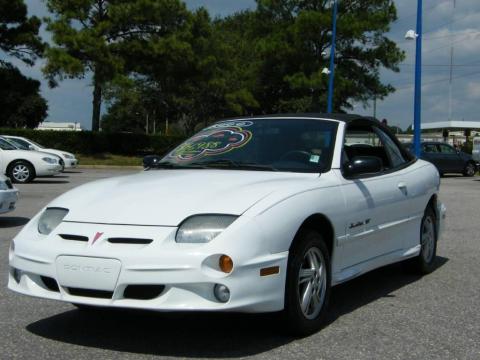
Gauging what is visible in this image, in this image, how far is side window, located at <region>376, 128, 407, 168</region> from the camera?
20.6ft

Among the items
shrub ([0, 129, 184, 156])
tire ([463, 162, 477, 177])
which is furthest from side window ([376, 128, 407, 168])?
shrub ([0, 129, 184, 156])

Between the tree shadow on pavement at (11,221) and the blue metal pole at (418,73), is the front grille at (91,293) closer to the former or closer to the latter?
the tree shadow on pavement at (11,221)

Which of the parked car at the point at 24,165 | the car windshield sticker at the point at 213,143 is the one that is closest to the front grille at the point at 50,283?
the car windshield sticker at the point at 213,143

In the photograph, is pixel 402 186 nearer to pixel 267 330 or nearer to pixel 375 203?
pixel 375 203

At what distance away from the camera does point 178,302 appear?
3834 mm

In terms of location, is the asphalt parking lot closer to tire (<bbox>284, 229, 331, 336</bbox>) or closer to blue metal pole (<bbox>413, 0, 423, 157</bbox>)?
tire (<bbox>284, 229, 331, 336</bbox>)

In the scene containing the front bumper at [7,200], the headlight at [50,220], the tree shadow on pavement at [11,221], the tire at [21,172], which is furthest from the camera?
the tire at [21,172]

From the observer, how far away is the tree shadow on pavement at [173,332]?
4145 mm

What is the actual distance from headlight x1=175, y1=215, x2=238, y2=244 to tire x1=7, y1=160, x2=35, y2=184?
15.7 m

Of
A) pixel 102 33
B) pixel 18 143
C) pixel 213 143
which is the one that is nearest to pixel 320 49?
pixel 102 33

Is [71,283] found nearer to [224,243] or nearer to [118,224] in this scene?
[118,224]

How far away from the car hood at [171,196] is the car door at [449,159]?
2446cm

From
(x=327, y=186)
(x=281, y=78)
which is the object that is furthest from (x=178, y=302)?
(x=281, y=78)

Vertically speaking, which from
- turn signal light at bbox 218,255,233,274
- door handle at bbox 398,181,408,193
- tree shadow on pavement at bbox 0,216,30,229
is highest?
door handle at bbox 398,181,408,193
